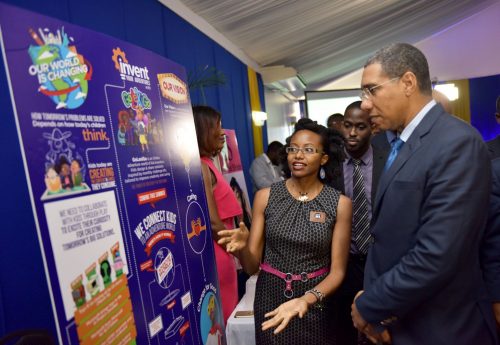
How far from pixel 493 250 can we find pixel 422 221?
380 mm

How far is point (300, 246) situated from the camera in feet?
5.75

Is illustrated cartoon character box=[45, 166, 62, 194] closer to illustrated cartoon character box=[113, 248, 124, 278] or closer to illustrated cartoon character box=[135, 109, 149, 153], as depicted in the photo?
illustrated cartoon character box=[113, 248, 124, 278]

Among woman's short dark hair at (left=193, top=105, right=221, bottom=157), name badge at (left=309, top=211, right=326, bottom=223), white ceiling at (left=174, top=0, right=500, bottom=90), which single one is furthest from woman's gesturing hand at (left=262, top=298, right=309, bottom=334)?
white ceiling at (left=174, top=0, right=500, bottom=90)

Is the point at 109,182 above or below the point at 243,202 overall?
above

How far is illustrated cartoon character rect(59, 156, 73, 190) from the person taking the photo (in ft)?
3.39

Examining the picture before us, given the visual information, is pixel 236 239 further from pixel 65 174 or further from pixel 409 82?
pixel 409 82

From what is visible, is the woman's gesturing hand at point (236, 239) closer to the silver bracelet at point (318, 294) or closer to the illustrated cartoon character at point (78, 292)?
the silver bracelet at point (318, 294)

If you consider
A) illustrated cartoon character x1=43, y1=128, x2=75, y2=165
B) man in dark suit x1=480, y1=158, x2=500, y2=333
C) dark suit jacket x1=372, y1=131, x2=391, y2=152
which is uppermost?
illustrated cartoon character x1=43, y1=128, x2=75, y2=165

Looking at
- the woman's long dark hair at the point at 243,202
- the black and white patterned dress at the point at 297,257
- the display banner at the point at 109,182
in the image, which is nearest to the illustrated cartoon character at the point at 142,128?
the display banner at the point at 109,182

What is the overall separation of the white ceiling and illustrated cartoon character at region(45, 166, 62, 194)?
3.18 m

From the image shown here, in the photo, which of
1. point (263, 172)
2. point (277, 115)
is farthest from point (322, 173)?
point (277, 115)

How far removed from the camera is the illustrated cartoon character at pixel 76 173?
1.08 metres

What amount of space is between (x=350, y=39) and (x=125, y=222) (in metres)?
7.39

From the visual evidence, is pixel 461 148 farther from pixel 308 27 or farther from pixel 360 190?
pixel 308 27
